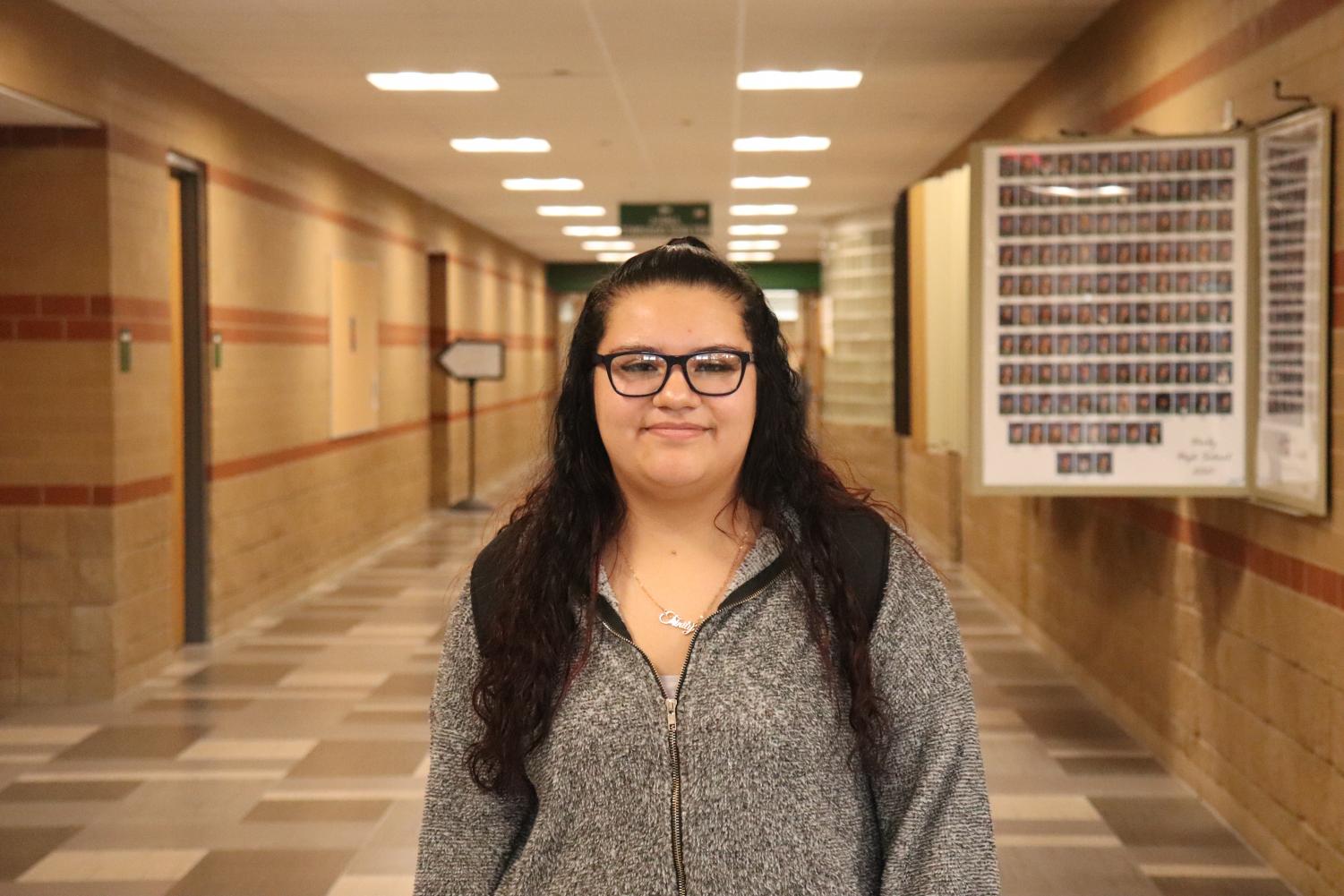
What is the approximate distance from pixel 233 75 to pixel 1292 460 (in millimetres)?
5754

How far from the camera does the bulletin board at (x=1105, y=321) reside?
4816 mm

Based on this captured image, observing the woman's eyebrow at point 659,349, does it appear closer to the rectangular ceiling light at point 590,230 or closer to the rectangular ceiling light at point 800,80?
→ the rectangular ceiling light at point 800,80

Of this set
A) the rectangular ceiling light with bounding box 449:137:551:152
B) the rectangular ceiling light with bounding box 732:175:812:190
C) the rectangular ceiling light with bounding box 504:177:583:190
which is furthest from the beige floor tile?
the rectangular ceiling light with bounding box 732:175:812:190

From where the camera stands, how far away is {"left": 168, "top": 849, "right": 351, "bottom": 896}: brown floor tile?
14.1 ft

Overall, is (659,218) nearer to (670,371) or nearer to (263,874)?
(263,874)

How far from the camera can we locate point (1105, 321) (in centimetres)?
503

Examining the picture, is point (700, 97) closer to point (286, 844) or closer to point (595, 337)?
point (286, 844)

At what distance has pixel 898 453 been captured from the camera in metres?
15.2

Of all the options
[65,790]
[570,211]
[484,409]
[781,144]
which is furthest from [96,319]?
[484,409]

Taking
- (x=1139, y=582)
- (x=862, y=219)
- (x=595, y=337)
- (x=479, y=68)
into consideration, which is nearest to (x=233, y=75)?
(x=479, y=68)

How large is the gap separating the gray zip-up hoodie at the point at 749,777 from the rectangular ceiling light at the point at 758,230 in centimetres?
1600

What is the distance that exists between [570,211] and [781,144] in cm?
513

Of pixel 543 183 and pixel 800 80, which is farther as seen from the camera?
pixel 543 183

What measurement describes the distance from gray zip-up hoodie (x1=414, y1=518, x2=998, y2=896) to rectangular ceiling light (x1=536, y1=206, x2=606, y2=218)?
13417 millimetres
